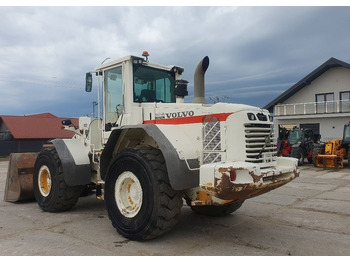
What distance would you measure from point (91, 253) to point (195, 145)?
1.96 metres

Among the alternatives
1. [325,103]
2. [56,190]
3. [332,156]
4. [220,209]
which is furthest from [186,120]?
[325,103]

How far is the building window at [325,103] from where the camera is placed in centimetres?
2864

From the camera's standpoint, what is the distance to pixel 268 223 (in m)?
5.81

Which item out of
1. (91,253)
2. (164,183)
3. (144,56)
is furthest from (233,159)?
(144,56)

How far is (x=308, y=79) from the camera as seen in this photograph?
29.8 metres

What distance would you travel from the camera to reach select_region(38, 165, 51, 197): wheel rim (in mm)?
6871

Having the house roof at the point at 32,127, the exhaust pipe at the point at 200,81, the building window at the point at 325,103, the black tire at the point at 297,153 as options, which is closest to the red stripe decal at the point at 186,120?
the exhaust pipe at the point at 200,81

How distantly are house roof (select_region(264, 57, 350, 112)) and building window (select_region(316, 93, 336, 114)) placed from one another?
170 centimetres

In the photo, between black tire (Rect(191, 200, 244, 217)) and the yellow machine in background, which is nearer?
black tire (Rect(191, 200, 244, 217))

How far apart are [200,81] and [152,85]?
110 cm

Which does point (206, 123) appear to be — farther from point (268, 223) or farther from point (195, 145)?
point (268, 223)

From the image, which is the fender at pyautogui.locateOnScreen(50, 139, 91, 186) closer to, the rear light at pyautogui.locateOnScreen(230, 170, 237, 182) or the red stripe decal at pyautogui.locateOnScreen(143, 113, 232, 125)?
Result: the red stripe decal at pyautogui.locateOnScreen(143, 113, 232, 125)

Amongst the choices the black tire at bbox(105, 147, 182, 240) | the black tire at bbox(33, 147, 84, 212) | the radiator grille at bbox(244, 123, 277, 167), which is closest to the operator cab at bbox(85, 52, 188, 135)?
the black tire at bbox(105, 147, 182, 240)

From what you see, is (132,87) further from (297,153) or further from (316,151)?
(297,153)
